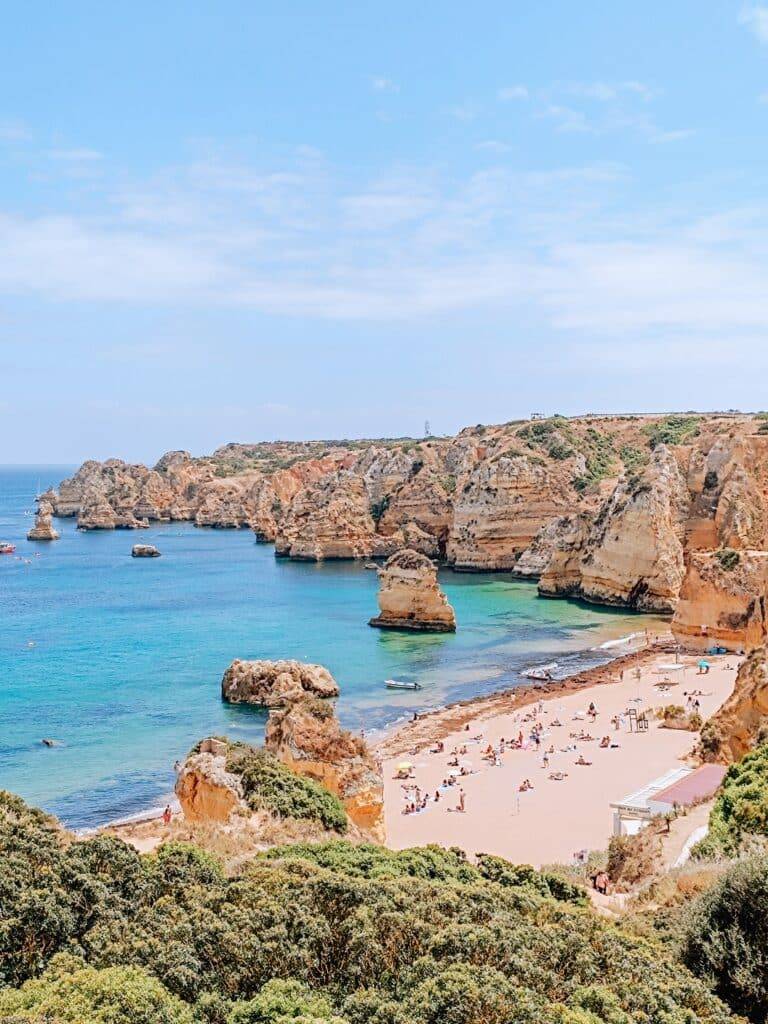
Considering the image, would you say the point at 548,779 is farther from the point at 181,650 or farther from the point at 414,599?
the point at 414,599

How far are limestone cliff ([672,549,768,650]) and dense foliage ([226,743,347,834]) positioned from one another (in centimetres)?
2872

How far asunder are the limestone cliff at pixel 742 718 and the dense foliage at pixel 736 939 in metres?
10.5

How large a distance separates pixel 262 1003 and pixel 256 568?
67921 mm

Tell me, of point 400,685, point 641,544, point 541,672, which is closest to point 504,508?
point 641,544

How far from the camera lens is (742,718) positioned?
21.5 meters

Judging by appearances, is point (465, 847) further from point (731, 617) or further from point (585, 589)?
point (585, 589)

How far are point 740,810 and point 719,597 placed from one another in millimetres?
28246

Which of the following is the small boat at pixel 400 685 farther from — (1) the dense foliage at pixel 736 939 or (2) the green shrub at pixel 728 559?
(1) the dense foliage at pixel 736 939

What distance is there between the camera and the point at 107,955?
850 cm

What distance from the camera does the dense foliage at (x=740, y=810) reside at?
13906 mm

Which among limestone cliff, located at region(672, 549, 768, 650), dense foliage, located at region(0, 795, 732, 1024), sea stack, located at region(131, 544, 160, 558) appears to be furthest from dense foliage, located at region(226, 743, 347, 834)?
sea stack, located at region(131, 544, 160, 558)

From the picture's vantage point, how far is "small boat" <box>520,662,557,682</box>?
127 ft

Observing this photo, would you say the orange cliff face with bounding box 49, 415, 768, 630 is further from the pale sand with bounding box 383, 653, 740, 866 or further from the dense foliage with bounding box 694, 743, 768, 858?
the dense foliage with bounding box 694, 743, 768, 858

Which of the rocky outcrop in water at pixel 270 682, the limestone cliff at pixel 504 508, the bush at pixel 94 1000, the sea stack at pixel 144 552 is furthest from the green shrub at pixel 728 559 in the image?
the sea stack at pixel 144 552
